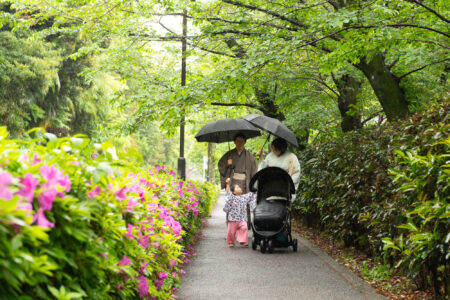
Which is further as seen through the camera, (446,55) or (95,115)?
(95,115)

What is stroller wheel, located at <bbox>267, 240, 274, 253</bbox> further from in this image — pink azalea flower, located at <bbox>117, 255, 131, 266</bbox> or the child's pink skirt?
pink azalea flower, located at <bbox>117, 255, 131, 266</bbox>

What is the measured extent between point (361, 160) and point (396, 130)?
3.31ft

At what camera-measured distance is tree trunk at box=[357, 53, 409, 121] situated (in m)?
10.3

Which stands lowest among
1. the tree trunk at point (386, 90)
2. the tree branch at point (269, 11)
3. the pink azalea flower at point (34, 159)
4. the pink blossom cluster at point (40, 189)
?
the pink blossom cluster at point (40, 189)

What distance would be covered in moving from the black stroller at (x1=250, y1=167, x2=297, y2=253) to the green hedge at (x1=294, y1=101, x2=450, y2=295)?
2.40ft

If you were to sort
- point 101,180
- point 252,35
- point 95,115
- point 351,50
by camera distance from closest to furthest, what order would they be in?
point 101,180 < point 351,50 < point 252,35 < point 95,115

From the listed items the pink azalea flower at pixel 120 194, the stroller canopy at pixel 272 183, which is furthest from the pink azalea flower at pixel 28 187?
the stroller canopy at pixel 272 183

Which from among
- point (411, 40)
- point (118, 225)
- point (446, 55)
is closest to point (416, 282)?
point (118, 225)

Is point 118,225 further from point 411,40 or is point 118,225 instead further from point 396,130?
point 411,40

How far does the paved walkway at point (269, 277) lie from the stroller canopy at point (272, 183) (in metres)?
1.05

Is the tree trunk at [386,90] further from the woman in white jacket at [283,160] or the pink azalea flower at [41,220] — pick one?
the pink azalea flower at [41,220]

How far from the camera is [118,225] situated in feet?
8.04

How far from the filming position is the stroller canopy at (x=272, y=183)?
858 centimetres

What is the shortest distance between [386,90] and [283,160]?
3.04m
